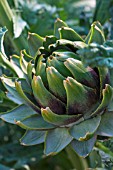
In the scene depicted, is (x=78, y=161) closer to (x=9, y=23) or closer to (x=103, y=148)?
(x=103, y=148)

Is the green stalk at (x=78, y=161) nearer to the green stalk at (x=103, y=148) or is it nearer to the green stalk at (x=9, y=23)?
the green stalk at (x=103, y=148)

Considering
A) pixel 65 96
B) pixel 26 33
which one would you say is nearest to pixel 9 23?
pixel 26 33

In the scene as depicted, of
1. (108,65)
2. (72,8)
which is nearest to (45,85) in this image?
(108,65)

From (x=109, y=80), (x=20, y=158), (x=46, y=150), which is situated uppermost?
(x=109, y=80)

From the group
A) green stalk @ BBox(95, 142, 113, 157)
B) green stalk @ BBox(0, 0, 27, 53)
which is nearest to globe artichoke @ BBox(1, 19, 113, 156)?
green stalk @ BBox(95, 142, 113, 157)

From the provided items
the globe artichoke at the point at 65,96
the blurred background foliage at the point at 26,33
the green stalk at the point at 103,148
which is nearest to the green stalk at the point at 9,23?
the blurred background foliage at the point at 26,33

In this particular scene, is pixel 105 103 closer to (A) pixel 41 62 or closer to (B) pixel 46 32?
(A) pixel 41 62

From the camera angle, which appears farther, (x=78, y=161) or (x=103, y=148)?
(x=78, y=161)
